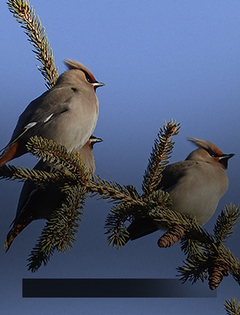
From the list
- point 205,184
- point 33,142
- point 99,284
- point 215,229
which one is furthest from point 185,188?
point 33,142

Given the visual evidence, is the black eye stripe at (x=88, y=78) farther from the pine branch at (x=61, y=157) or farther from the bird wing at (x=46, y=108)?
the pine branch at (x=61, y=157)

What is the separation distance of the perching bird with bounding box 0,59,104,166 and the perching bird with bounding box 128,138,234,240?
0.30 m

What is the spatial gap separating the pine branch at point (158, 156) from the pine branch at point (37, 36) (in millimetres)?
535

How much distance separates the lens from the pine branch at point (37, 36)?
1168 mm

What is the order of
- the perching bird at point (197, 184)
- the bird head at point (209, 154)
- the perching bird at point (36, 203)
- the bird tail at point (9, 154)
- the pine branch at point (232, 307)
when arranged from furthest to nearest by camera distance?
the bird head at point (209, 154), the perching bird at point (197, 184), the perching bird at point (36, 203), the bird tail at point (9, 154), the pine branch at point (232, 307)

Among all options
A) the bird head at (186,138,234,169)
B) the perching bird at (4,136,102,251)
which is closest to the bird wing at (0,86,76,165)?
the perching bird at (4,136,102,251)

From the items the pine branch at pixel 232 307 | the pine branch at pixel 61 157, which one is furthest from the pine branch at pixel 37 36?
the pine branch at pixel 232 307

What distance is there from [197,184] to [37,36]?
2.14ft

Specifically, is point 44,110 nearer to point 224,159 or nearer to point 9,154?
point 9,154

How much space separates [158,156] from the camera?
918 millimetres

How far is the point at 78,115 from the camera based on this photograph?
1235 mm

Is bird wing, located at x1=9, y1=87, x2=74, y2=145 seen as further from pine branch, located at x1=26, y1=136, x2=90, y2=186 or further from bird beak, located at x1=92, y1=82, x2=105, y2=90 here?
pine branch, located at x1=26, y1=136, x2=90, y2=186

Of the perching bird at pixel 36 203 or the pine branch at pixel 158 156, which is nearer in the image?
the pine branch at pixel 158 156

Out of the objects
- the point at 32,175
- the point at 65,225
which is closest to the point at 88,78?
the point at 32,175
